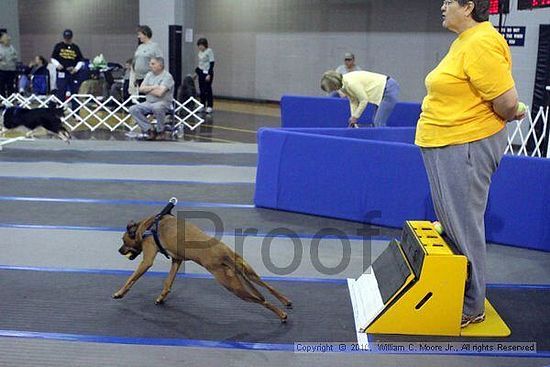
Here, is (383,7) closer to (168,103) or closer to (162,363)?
(168,103)

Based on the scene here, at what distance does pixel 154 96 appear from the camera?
9.45m

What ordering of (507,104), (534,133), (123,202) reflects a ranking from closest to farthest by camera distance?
1. (507,104)
2. (123,202)
3. (534,133)

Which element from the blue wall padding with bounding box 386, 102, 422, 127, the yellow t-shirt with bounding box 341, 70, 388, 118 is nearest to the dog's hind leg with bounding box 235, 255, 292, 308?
the yellow t-shirt with bounding box 341, 70, 388, 118

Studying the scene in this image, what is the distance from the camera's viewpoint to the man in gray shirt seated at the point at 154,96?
9.37 meters

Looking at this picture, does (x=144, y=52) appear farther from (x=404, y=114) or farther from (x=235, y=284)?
(x=235, y=284)

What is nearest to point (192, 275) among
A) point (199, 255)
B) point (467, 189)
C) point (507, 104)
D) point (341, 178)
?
point (199, 255)

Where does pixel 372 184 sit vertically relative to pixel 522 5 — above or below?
below

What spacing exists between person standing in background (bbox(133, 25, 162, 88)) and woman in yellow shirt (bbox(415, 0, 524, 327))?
25.6 ft

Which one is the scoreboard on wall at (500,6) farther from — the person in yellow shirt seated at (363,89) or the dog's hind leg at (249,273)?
the dog's hind leg at (249,273)

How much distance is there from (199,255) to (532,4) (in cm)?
667

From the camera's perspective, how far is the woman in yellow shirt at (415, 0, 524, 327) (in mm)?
2807

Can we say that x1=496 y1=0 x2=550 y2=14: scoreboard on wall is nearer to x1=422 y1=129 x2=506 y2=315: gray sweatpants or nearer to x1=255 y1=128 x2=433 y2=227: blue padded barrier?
x1=255 y1=128 x2=433 y2=227: blue padded barrier

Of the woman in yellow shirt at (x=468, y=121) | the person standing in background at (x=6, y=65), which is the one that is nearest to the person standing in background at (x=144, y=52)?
the person standing in background at (x=6, y=65)

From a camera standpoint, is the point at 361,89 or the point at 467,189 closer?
the point at 467,189
